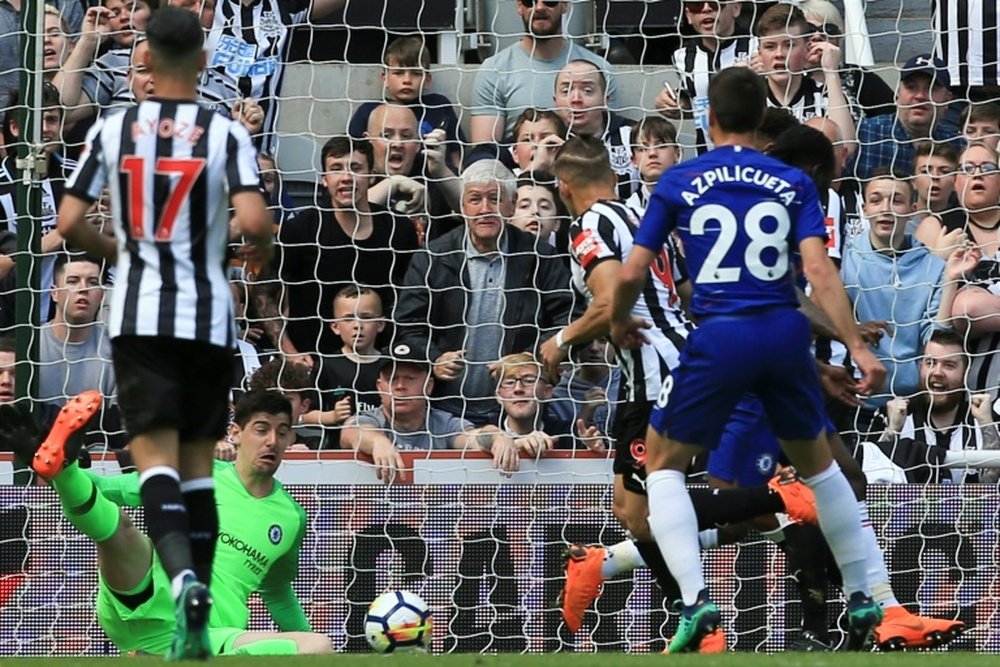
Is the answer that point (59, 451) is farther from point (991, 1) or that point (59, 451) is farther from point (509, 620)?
point (991, 1)

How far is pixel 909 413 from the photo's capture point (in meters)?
8.89

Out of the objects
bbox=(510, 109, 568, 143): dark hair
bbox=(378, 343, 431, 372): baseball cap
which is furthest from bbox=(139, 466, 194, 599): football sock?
bbox=(510, 109, 568, 143): dark hair

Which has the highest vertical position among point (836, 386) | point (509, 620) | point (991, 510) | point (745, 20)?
point (745, 20)

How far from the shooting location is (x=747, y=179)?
19.5 ft

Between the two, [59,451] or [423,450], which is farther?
[423,450]

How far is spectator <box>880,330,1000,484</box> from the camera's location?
8797mm

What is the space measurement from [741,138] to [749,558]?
3.25 m

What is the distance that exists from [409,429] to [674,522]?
301 centimetres

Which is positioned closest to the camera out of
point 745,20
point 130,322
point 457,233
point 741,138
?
point 130,322

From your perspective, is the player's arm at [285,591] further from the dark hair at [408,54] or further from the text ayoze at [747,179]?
the text ayoze at [747,179]

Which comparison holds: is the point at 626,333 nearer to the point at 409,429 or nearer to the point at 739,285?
the point at 739,285

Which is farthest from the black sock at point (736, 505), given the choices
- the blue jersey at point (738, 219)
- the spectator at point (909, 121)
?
the spectator at point (909, 121)

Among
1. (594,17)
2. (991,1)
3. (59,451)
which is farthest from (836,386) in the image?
(594,17)

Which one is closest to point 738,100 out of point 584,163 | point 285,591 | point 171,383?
point 584,163
